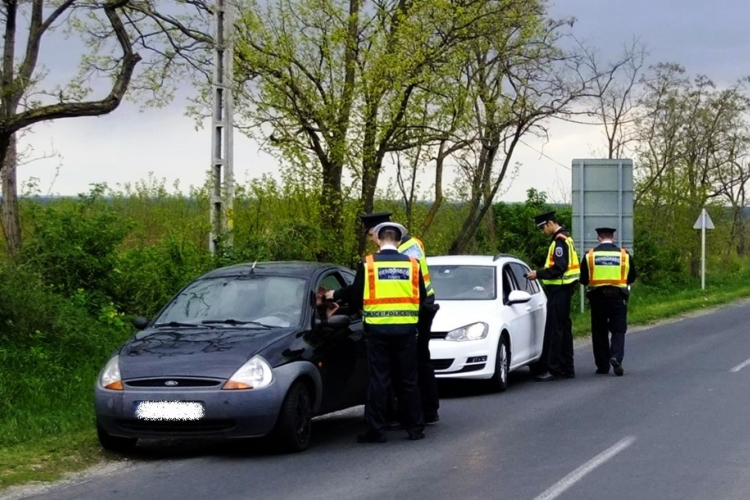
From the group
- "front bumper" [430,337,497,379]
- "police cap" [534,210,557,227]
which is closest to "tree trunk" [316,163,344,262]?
"police cap" [534,210,557,227]

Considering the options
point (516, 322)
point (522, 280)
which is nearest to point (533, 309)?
point (522, 280)

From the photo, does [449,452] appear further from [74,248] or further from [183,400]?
[74,248]

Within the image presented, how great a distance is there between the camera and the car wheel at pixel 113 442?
9.59m

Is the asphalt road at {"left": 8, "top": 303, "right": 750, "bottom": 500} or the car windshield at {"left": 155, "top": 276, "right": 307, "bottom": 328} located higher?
the car windshield at {"left": 155, "top": 276, "right": 307, "bottom": 328}

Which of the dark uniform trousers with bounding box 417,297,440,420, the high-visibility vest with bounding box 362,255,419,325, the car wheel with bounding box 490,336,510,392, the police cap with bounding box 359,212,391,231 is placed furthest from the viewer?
the car wheel with bounding box 490,336,510,392

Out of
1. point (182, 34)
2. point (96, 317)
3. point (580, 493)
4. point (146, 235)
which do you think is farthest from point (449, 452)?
point (146, 235)

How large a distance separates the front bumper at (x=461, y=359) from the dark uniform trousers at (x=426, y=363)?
2.03 meters

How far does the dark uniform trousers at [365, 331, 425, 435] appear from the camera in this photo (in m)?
10.1

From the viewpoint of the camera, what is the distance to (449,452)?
31.7 ft

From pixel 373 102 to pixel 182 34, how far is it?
4.18m

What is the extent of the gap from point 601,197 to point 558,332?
1172 cm

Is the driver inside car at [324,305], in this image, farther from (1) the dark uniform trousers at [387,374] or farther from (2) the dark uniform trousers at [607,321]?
(2) the dark uniform trousers at [607,321]

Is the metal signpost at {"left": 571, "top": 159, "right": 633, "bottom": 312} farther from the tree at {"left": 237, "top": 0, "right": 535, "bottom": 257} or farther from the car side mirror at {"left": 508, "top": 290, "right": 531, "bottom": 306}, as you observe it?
the car side mirror at {"left": 508, "top": 290, "right": 531, "bottom": 306}

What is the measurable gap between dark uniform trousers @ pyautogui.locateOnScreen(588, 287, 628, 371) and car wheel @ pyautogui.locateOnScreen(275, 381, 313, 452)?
604 centimetres
